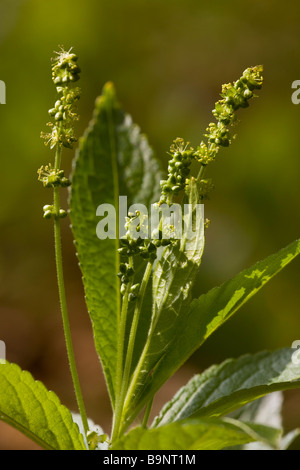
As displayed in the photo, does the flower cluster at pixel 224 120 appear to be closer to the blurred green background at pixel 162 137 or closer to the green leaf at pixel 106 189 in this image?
the green leaf at pixel 106 189

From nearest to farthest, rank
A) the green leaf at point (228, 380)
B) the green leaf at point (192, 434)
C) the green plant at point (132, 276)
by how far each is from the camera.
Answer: the green leaf at point (192, 434), the green plant at point (132, 276), the green leaf at point (228, 380)

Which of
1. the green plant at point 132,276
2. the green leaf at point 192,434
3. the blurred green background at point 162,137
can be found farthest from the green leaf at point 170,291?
the blurred green background at point 162,137

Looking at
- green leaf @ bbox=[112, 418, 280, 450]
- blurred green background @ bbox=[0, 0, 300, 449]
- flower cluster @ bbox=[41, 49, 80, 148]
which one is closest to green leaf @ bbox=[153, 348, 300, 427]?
green leaf @ bbox=[112, 418, 280, 450]

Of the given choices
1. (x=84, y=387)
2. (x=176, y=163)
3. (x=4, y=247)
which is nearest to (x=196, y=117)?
(x=4, y=247)

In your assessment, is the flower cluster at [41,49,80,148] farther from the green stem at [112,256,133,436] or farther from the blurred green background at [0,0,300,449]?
the blurred green background at [0,0,300,449]

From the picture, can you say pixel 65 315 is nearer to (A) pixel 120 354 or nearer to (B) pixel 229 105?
(A) pixel 120 354
